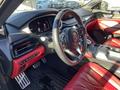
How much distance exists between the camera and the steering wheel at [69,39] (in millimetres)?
2180

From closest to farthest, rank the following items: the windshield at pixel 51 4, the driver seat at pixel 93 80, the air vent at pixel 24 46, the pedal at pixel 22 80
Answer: the air vent at pixel 24 46, the driver seat at pixel 93 80, the pedal at pixel 22 80, the windshield at pixel 51 4

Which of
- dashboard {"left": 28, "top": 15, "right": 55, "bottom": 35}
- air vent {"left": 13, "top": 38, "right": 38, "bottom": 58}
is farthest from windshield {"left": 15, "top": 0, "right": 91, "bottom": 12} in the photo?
air vent {"left": 13, "top": 38, "right": 38, "bottom": 58}

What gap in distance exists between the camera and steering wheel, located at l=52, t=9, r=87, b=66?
85.8 inches

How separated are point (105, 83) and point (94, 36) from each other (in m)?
1.79

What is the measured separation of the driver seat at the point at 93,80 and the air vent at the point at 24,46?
1.57ft

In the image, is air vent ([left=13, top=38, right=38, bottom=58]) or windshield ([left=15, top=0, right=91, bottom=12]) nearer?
air vent ([left=13, top=38, right=38, bottom=58])

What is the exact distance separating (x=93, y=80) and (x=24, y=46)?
2.36ft

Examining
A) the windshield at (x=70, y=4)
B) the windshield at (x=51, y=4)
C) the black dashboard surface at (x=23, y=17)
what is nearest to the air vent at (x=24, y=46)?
the black dashboard surface at (x=23, y=17)

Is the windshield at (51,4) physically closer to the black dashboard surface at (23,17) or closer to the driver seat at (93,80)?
the black dashboard surface at (23,17)

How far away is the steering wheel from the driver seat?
0.20 metres

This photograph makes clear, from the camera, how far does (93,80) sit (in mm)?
2557

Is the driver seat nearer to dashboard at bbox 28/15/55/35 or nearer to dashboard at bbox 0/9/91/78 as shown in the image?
dashboard at bbox 0/9/91/78

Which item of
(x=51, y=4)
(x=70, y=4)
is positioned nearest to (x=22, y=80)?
(x=51, y=4)

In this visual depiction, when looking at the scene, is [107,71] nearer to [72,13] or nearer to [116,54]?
[116,54]
